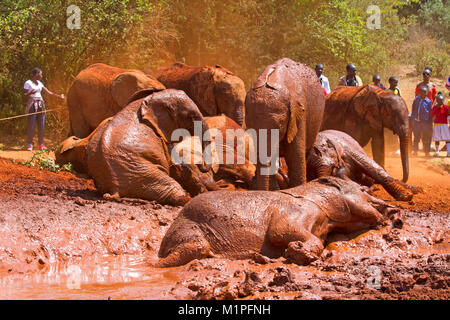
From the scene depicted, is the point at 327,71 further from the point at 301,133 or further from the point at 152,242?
the point at 152,242

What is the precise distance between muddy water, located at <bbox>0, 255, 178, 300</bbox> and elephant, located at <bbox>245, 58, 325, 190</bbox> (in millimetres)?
2347

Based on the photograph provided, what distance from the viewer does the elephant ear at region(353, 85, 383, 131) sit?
1267 centimetres

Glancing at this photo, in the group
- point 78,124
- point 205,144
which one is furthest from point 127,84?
point 205,144

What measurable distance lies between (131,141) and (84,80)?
18.5 feet

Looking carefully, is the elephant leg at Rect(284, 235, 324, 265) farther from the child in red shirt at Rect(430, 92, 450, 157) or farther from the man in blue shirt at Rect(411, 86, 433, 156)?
→ the man in blue shirt at Rect(411, 86, 433, 156)

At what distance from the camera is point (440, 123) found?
56.5 feet

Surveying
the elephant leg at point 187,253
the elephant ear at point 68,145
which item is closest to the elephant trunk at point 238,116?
the elephant ear at point 68,145

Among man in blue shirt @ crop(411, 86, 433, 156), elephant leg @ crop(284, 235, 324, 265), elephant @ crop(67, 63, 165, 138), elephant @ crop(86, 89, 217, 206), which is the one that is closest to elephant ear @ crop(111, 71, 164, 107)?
elephant @ crop(67, 63, 165, 138)

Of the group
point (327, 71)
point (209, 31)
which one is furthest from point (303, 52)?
point (209, 31)

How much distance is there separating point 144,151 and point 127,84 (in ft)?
15.3

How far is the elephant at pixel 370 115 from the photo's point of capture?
12.4 m

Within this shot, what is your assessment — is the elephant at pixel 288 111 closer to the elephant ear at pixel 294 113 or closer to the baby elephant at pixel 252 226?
the elephant ear at pixel 294 113

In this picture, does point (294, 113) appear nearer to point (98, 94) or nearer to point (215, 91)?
point (215, 91)

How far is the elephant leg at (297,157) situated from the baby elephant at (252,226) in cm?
181
